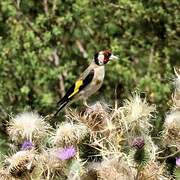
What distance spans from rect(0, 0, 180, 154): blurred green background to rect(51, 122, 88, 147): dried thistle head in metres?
3.34

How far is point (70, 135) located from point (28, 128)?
33cm

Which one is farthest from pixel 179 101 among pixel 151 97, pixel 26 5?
pixel 26 5

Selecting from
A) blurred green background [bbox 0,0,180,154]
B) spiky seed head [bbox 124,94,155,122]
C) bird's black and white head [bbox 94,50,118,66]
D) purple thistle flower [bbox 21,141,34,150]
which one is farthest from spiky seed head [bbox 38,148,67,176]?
blurred green background [bbox 0,0,180,154]

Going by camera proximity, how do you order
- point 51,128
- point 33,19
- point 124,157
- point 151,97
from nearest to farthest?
point 124,157, point 51,128, point 151,97, point 33,19

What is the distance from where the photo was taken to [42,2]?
9.45 meters

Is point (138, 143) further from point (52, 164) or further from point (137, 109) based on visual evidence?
point (52, 164)

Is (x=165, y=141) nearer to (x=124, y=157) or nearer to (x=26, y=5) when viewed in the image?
(x=124, y=157)

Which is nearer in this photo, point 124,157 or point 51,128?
point 124,157

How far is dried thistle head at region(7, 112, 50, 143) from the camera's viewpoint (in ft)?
17.0

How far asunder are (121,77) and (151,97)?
2.67 feet

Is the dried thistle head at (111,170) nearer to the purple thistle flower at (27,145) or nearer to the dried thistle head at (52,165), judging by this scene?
the dried thistle head at (52,165)

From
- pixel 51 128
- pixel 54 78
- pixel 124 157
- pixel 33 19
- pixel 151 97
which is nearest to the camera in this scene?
pixel 124 157

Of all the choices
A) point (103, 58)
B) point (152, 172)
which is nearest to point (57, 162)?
point (152, 172)

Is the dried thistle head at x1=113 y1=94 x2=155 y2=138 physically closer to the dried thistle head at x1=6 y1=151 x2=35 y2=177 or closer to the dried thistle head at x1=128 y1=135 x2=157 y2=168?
the dried thistle head at x1=128 y1=135 x2=157 y2=168
